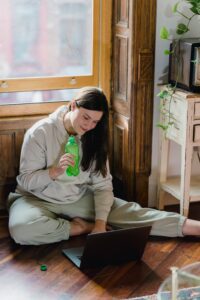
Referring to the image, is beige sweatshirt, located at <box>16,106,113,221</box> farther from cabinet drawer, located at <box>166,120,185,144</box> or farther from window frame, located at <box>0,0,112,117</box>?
cabinet drawer, located at <box>166,120,185,144</box>

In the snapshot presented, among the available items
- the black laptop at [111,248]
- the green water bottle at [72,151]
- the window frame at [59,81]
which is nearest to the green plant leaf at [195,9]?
the window frame at [59,81]

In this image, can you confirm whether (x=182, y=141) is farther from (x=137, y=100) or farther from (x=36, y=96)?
(x=36, y=96)

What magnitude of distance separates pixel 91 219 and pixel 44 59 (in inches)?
34.0

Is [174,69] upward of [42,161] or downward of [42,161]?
upward

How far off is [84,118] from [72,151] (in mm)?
193

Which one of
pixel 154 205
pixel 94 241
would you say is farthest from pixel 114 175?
pixel 94 241

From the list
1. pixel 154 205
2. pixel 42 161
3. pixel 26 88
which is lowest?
pixel 154 205

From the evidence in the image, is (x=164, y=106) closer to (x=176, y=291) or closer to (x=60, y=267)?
(x=60, y=267)

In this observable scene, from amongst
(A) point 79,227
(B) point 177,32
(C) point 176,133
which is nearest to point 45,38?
(B) point 177,32

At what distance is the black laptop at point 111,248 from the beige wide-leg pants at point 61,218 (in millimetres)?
153

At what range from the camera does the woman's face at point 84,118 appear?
258 cm

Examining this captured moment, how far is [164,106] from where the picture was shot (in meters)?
3.04

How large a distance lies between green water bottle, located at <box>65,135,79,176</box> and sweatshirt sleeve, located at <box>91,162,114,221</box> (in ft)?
0.54

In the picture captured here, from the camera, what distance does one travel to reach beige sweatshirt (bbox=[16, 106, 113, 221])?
2742 millimetres
